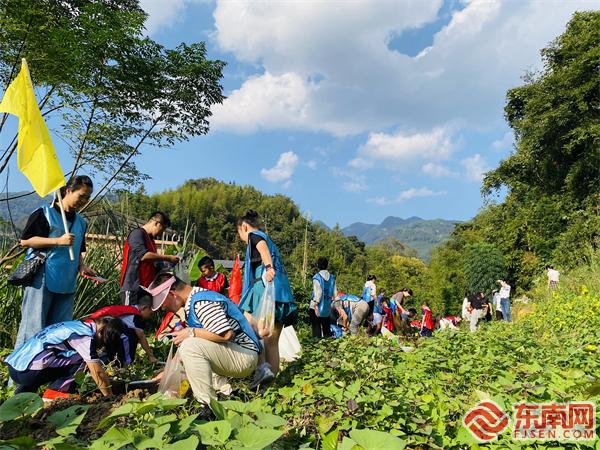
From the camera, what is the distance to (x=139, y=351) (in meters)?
4.64

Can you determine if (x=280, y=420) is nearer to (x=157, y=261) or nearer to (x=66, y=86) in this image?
(x=157, y=261)

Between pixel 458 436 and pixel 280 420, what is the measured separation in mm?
1037

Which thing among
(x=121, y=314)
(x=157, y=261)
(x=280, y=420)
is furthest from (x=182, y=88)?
(x=280, y=420)

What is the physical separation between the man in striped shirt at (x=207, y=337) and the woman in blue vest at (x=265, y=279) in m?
0.64

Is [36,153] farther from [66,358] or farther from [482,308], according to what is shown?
[482,308]

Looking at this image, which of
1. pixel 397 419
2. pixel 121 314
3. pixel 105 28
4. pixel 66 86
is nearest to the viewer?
pixel 397 419

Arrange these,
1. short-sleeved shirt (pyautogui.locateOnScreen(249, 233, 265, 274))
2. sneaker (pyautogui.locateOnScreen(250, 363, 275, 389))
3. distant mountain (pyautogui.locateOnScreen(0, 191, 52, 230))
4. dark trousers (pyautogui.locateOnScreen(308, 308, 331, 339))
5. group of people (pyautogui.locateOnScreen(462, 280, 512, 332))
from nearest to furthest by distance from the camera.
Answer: sneaker (pyautogui.locateOnScreen(250, 363, 275, 389)) < short-sleeved shirt (pyautogui.locateOnScreen(249, 233, 265, 274)) < distant mountain (pyautogui.locateOnScreen(0, 191, 52, 230)) < dark trousers (pyautogui.locateOnScreen(308, 308, 331, 339)) < group of people (pyautogui.locateOnScreen(462, 280, 512, 332))

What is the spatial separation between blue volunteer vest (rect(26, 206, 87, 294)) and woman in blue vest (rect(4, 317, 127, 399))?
42 cm

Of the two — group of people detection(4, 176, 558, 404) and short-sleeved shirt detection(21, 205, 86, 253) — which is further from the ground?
short-sleeved shirt detection(21, 205, 86, 253)

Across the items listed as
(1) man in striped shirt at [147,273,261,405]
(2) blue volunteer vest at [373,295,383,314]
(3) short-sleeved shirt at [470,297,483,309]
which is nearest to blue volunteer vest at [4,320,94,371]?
(1) man in striped shirt at [147,273,261,405]

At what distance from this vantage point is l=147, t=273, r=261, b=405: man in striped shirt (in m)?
2.86

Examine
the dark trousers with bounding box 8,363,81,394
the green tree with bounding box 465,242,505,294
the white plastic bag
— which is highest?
the green tree with bounding box 465,242,505,294

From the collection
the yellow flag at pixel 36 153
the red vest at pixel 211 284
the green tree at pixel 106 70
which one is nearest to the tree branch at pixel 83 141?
the green tree at pixel 106 70

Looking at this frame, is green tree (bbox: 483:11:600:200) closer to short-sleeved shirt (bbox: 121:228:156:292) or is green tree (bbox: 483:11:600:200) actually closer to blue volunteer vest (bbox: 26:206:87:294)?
short-sleeved shirt (bbox: 121:228:156:292)
